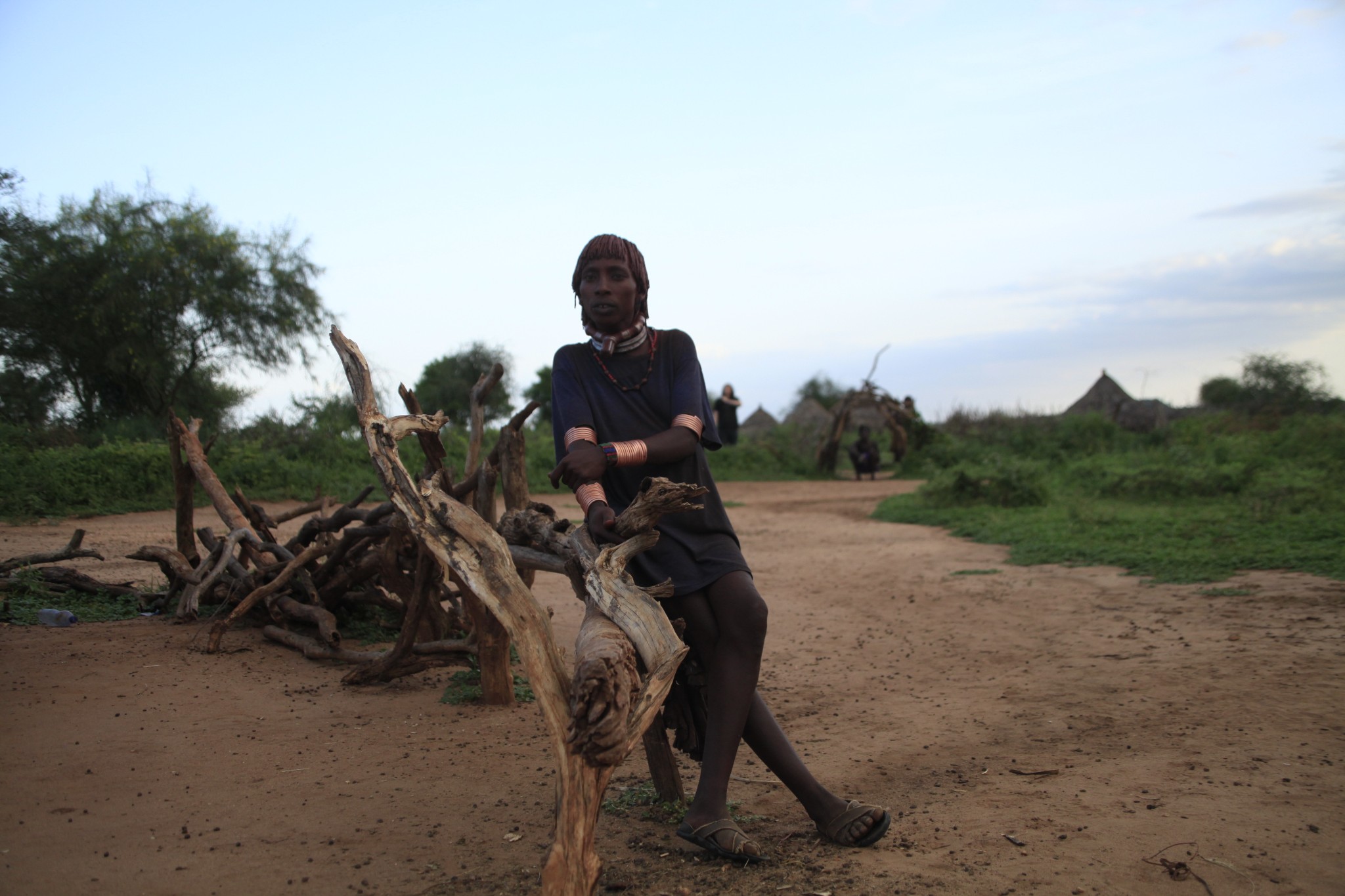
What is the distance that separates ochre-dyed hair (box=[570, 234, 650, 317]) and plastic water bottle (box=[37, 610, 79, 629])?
12.8 feet

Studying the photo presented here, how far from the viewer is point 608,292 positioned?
2742mm

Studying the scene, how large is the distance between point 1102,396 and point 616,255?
76.8ft

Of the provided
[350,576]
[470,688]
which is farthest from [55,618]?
[470,688]

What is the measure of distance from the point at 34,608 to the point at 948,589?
6075mm

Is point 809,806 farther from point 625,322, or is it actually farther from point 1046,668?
point 1046,668

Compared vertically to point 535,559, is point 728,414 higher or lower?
higher

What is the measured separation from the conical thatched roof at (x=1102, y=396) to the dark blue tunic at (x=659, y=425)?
72.7 feet

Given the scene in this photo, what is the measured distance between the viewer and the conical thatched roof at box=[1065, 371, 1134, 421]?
75.4 feet

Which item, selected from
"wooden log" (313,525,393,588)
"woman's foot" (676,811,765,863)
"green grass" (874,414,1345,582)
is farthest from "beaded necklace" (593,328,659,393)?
"green grass" (874,414,1345,582)

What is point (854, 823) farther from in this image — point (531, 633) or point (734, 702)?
point (531, 633)

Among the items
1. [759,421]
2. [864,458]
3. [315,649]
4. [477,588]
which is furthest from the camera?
[759,421]

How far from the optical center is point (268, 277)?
50.4ft

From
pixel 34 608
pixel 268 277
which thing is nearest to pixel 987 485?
pixel 34 608

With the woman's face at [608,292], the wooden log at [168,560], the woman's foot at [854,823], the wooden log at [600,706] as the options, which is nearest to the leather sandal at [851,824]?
the woman's foot at [854,823]
